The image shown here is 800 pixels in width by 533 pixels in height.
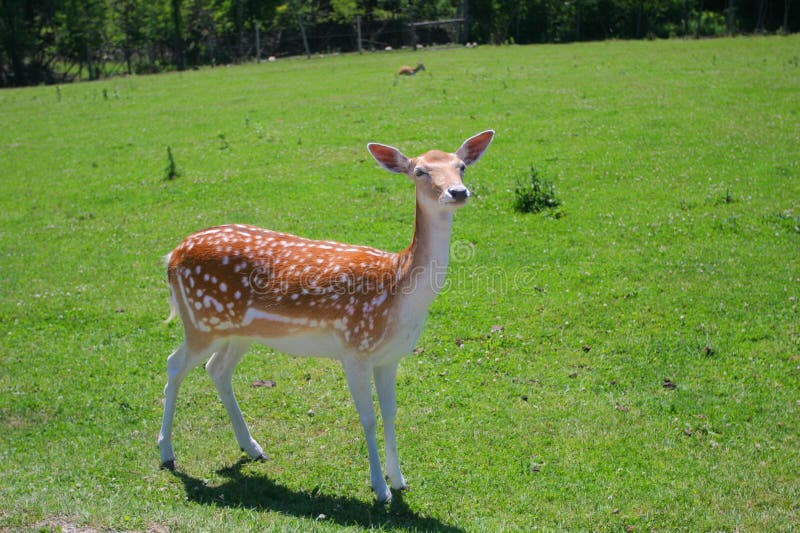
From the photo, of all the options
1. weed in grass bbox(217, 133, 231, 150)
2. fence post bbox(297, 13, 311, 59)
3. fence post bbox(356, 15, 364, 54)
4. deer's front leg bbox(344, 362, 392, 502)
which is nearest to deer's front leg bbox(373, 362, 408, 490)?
deer's front leg bbox(344, 362, 392, 502)

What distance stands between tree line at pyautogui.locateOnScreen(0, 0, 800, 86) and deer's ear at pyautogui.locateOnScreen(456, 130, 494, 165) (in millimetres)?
41501

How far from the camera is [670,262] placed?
1159 cm

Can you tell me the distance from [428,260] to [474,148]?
4.52 feet

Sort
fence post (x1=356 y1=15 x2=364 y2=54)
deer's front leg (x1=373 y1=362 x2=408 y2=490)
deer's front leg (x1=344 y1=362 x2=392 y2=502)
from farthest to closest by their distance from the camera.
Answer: fence post (x1=356 y1=15 x2=364 y2=54) → deer's front leg (x1=373 y1=362 x2=408 y2=490) → deer's front leg (x1=344 y1=362 x2=392 y2=502)

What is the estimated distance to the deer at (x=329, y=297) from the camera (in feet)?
21.2

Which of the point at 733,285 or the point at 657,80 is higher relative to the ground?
the point at 657,80

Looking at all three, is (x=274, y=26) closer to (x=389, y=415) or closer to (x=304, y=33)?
(x=304, y=33)

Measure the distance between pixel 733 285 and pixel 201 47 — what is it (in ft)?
165

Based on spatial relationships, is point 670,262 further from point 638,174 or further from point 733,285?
point 638,174

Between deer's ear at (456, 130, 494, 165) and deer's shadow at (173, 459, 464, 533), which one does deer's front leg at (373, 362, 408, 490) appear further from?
deer's ear at (456, 130, 494, 165)

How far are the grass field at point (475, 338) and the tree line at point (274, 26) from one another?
26.9 m

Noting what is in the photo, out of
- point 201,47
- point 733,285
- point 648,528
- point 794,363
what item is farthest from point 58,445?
point 201,47

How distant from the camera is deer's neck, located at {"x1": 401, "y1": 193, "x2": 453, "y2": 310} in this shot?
6.41 m

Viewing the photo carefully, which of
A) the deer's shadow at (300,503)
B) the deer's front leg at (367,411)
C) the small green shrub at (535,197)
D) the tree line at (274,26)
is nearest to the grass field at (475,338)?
the deer's shadow at (300,503)
